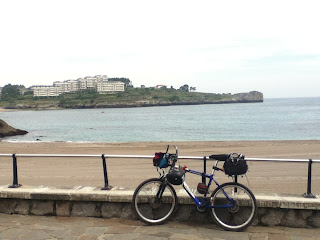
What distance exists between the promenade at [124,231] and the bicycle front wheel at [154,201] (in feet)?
0.51

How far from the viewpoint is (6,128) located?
1651 inches

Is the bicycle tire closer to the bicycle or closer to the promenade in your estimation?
the bicycle

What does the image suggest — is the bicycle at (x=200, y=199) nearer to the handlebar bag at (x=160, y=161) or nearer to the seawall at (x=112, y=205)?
the handlebar bag at (x=160, y=161)

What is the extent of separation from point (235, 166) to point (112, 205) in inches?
82.8

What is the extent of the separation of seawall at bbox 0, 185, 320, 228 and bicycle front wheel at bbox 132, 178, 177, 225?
0.58 ft

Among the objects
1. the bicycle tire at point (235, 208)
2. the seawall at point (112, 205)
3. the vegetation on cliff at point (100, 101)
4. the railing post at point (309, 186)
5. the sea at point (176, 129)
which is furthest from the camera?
the vegetation on cliff at point (100, 101)

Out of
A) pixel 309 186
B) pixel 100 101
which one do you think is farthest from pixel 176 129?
pixel 100 101

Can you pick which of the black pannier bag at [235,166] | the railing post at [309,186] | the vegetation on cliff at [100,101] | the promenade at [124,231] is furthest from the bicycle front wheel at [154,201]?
the vegetation on cliff at [100,101]

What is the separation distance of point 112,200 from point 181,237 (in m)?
1.34

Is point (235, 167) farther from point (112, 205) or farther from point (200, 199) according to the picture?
point (112, 205)

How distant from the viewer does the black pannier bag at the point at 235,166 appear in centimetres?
460

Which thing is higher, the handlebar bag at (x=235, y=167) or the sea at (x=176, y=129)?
the handlebar bag at (x=235, y=167)

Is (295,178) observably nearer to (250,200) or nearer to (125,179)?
(250,200)

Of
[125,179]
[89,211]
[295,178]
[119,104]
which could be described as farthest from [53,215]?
[119,104]
